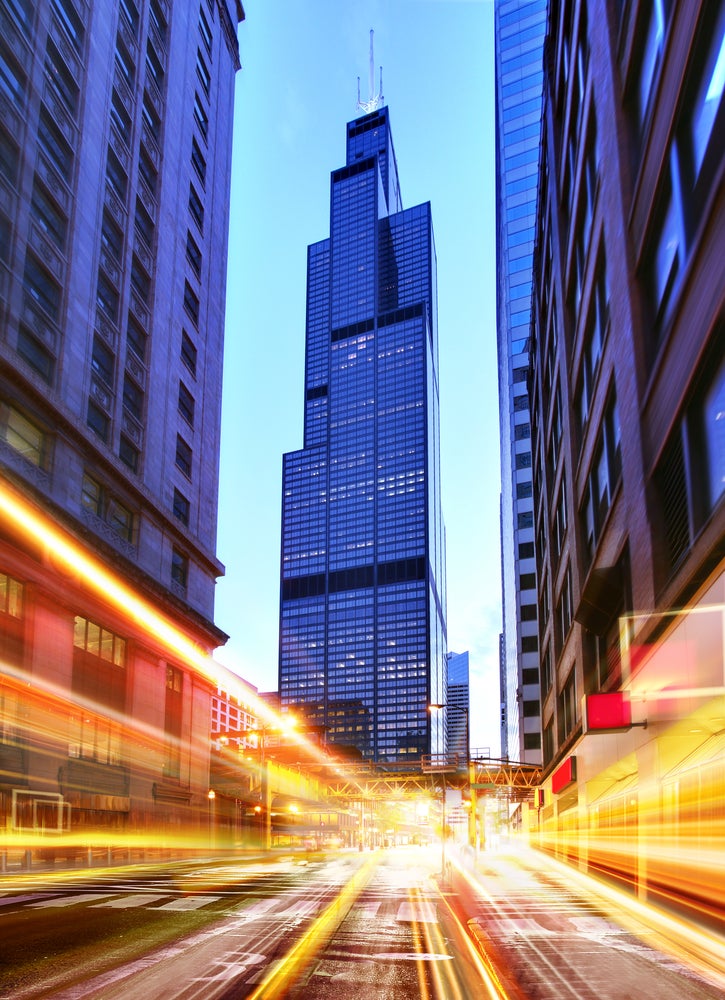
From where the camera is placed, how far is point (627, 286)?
2112 cm

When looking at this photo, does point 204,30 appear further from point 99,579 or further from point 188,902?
point 188,902

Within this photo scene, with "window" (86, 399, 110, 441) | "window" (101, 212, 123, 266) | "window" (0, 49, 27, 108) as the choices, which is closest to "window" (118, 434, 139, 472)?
"window" (86, 399, 110, 441)

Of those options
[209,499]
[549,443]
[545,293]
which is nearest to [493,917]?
[549,443]

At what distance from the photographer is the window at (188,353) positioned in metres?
57.3

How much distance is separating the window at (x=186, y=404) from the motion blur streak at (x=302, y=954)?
138 feet

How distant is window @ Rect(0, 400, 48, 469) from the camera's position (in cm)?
3484

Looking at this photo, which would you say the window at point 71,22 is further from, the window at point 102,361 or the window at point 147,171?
the window at point 102,361

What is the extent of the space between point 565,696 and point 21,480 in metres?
28.5

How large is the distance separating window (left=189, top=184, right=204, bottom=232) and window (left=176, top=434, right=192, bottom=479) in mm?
17682

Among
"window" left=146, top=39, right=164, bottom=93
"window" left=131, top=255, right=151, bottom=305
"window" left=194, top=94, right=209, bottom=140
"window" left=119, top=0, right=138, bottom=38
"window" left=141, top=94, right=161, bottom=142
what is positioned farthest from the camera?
"window" left=194, top=94, right=209, bottom=140

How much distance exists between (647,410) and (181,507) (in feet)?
128

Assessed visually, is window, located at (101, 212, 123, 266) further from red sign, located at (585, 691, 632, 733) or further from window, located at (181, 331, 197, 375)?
red sign, located at (585, 691, 632, 733)

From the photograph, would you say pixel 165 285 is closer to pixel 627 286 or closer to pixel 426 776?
pixel 627 286

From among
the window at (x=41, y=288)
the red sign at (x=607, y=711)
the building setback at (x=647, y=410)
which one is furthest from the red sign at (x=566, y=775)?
the window at (x=41, y=288)
